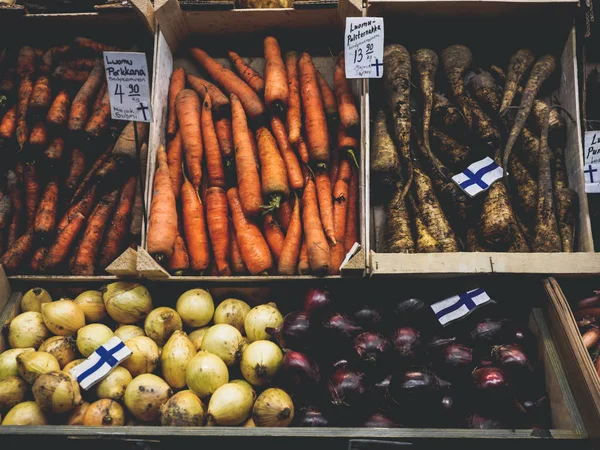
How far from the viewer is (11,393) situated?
1.90 meters

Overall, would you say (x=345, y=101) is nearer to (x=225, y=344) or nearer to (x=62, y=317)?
(x=225, y=344)

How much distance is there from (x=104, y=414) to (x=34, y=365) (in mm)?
373

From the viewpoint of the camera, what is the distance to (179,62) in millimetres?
3035

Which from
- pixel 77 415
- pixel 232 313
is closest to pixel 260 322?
pixel 232 313

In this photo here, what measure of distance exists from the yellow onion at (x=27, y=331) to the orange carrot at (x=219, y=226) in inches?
33.2

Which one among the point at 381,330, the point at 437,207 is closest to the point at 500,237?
the point at 437,207

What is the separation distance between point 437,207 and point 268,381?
1187 millimetres

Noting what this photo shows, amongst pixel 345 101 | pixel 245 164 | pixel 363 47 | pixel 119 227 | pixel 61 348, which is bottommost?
pixel 61 348

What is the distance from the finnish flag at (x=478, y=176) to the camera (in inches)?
90.7

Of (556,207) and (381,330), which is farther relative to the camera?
(556,207)

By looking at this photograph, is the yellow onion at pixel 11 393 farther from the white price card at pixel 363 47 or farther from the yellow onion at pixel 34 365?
the white price card at pixel 363 47

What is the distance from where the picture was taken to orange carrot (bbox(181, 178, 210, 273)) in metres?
2.38

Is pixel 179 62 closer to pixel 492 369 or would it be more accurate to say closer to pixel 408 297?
pixel 408 297

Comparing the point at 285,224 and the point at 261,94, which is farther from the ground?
the point at 261,94
